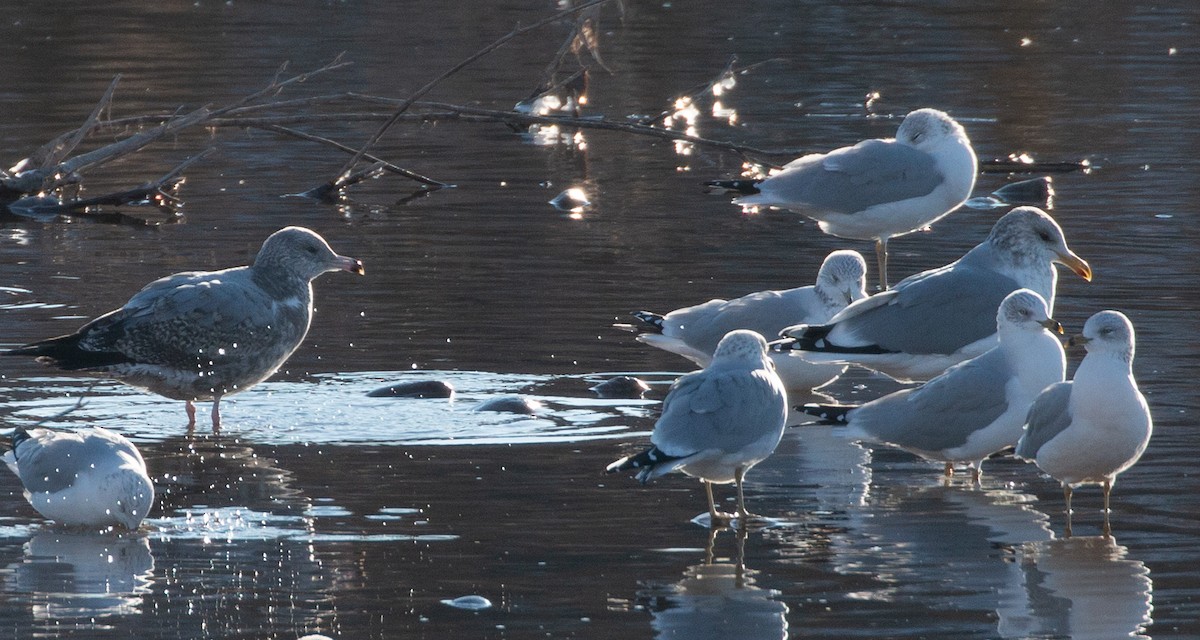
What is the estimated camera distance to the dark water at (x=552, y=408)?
6.05m

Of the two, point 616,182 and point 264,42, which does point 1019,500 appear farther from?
point 264,42

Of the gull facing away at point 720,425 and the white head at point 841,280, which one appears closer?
the gull facing away at point 720,425

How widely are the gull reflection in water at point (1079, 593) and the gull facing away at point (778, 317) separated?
2.68 meters

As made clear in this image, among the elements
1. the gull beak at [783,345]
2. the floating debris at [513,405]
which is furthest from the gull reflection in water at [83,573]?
the gull beak at [783,345]

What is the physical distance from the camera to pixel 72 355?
8680 millimetres

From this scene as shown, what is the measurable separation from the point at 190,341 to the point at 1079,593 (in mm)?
4478

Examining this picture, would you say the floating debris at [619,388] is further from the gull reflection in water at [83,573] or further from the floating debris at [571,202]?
the floating debris at [571,202]

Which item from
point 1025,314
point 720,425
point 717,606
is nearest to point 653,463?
point 720,425

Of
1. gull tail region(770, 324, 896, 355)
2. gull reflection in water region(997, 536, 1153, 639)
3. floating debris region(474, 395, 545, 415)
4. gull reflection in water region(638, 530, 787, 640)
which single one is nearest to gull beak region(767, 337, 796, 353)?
gull tail region(770, 324, 896, 355)

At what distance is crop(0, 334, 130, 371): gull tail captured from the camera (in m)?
8.65

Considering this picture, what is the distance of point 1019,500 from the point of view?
7402mm

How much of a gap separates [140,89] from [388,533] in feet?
52.0

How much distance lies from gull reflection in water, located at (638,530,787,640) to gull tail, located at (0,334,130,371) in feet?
11.7

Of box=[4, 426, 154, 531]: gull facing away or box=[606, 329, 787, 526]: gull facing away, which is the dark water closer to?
box=[4, 426, 154, 531]: gull facing away
